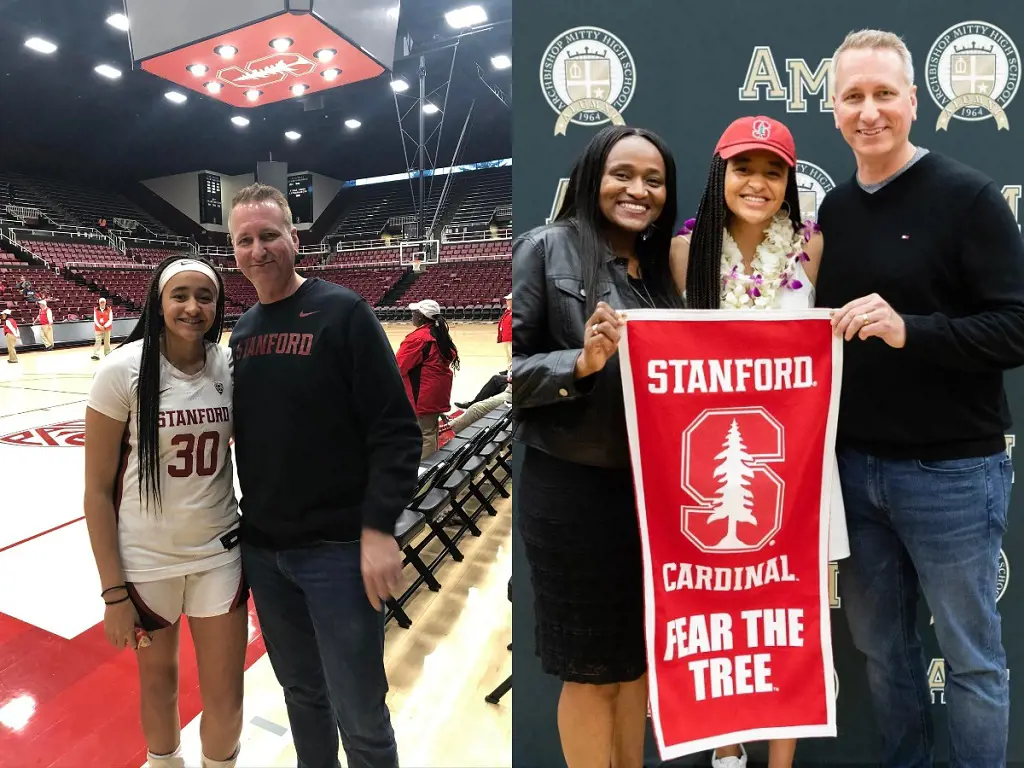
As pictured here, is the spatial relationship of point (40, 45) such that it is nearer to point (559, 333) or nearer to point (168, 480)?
point (168, 480)

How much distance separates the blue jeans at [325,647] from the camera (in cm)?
131

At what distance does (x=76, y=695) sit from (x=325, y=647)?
1.42 m

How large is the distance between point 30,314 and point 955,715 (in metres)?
18.3

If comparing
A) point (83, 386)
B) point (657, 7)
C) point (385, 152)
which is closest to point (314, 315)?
point (657, 7)

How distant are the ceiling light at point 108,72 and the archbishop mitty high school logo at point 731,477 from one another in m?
15.3

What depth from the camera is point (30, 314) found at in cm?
1448

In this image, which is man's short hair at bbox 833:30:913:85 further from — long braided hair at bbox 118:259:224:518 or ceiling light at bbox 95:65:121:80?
ceiling light at bbox 95:65:121:80

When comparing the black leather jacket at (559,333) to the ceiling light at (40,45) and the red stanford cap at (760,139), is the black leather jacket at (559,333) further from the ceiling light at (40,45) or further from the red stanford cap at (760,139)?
the ceiling light at (40,45)

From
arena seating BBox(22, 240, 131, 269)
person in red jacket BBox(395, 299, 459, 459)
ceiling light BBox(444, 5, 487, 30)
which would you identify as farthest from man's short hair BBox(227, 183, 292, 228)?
arena seating BBox(22, 240, 131, 269)

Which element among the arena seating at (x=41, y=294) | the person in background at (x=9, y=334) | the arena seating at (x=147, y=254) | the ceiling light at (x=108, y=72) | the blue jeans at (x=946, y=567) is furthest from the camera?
the arena seating at (x=147, y=254)

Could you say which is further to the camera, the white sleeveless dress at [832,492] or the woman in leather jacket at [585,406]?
the white sleeveless dress at [832,492]

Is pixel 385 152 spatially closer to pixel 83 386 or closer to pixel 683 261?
pixel 83 386

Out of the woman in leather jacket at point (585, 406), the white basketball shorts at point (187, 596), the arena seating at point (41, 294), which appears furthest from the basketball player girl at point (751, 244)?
the arena seating at point (41, 294)

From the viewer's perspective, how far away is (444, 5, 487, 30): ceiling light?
10.7m
